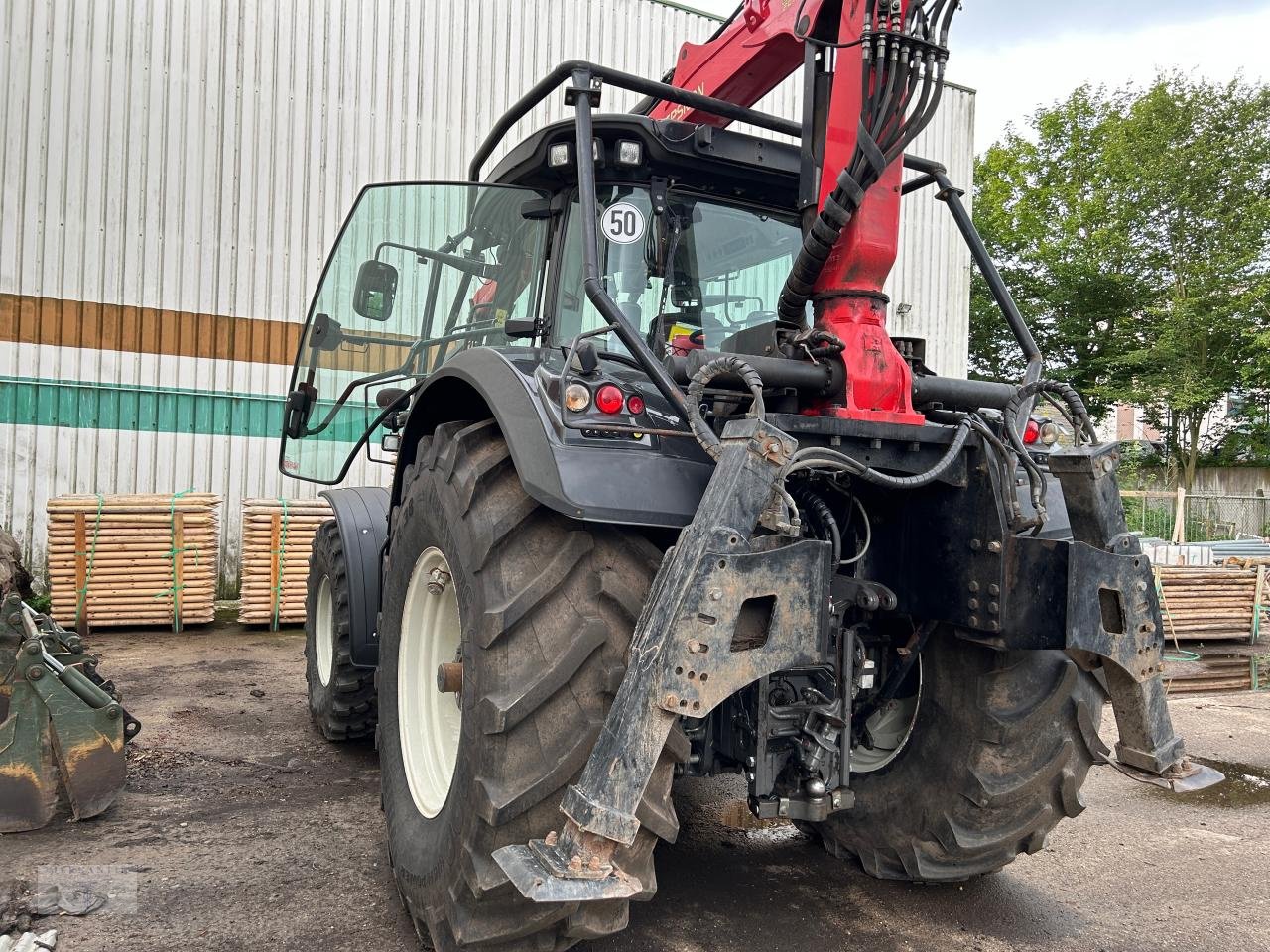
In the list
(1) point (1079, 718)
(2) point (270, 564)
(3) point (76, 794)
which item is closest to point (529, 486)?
(1) point (1079, 718)

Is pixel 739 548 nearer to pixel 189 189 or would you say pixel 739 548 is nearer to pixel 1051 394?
pixel 1051 394

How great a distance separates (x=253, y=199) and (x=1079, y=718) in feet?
31.2

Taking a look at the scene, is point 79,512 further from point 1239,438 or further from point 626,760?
point 1239,438

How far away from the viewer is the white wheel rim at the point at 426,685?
305cm

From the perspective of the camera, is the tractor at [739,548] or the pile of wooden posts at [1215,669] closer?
the tractor at [739,548]

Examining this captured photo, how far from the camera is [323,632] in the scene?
5242mm

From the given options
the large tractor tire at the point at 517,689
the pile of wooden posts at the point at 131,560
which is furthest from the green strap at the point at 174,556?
the large tractor tire at the point at 517,689

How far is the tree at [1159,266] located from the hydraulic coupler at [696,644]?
72.1ft

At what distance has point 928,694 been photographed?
9.80 feet

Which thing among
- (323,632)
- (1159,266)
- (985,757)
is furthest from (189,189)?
(1159,266)

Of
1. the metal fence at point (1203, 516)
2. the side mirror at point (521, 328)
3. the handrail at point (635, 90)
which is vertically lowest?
the metal fence at point (1203, 516)

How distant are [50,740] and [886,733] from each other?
3.07 m

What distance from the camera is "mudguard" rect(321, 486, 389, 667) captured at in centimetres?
439

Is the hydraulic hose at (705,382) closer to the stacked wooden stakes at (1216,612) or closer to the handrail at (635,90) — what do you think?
the handrail at (635,90)
